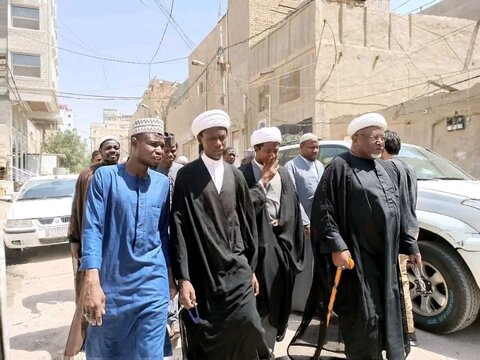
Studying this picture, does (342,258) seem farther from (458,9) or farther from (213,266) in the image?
(458,9)

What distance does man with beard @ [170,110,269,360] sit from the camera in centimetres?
240

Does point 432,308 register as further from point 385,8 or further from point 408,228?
point 385,8

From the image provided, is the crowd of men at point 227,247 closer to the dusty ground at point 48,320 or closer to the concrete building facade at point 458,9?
the dusty ground at point 48,320

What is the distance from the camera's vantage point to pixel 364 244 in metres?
2.76

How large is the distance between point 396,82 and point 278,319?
15.7 metres

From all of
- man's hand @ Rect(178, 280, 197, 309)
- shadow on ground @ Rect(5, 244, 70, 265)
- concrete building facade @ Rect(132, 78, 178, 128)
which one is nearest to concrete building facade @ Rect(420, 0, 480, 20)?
shadow on ground @ Rect(5, 244, 70, 265)

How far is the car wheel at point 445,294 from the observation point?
3543mm

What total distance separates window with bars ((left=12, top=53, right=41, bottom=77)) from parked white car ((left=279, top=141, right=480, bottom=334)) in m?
26.2

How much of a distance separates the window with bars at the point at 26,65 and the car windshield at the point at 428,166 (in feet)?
83.6

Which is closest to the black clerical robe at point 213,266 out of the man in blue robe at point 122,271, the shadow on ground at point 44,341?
the man in blue robe at point 122,271

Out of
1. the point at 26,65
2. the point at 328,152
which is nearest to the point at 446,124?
the point at 328,152

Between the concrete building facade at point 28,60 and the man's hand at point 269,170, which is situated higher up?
the concrete building facade at point 28,60

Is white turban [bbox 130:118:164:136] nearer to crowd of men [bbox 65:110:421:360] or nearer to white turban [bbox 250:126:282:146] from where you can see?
crowd of men [bbox 65:110:421:360]

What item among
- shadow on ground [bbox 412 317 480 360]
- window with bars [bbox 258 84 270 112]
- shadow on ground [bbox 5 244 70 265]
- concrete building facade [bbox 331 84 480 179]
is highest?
window with bars [bbox 258 84 270 112]
